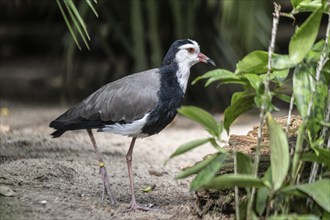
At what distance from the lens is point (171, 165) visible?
590cm

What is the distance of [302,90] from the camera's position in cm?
362

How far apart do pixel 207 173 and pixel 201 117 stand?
27 cm

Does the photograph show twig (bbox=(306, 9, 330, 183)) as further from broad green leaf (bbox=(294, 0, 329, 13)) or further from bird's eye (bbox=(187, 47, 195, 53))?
bird's eye (bbox=(187, 47, 195, 53))

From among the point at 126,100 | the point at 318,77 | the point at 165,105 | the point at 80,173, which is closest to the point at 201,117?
the point at 318,77

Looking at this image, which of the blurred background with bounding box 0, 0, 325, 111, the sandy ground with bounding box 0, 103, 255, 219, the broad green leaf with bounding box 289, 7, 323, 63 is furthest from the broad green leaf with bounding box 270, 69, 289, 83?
the blurred background with bounding box 0, 0, 325, 111

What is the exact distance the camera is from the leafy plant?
3.51 meters

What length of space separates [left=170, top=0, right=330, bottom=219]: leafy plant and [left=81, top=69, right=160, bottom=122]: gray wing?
0.84 m

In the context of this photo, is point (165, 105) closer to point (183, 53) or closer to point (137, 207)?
point (183, 53)

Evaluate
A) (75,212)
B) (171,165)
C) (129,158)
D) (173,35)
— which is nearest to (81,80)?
(173,35)

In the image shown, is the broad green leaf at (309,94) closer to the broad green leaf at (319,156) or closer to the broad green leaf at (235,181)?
the broad green leaf at (319,156)

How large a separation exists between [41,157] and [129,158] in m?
0.98

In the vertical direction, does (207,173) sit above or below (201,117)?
below

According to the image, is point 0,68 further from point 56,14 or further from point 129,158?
point 129,158

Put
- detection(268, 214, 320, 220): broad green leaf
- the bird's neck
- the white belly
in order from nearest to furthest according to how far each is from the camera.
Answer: detection(268, 214, 320, 220): broad green leaf
the white belly
the bird's neck
